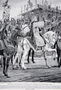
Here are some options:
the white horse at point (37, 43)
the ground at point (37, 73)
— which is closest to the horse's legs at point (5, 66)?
the ground at point (37, 73)

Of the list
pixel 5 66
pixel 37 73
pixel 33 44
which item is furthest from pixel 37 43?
pixel 5 66

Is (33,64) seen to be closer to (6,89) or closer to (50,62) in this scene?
(50,62)

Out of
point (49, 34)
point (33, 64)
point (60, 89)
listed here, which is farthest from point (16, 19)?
point (60, 89)

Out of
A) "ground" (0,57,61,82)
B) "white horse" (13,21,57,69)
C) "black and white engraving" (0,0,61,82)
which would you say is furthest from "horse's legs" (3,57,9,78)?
"white horse" (13,21,57,69)

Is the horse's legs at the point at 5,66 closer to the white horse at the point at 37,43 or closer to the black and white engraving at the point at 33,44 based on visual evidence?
the black and white engraving at the point at 33,44

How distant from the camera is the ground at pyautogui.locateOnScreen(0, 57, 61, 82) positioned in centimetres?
598

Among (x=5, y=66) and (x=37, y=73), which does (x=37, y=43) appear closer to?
(x=37, y=73)

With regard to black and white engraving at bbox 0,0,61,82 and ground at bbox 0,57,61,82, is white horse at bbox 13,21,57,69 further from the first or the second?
ground at bbox 0,57,61,82

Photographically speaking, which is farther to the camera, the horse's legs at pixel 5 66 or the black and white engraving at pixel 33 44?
the horse's legs at pixel 5 66

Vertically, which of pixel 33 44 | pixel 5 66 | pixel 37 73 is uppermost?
pixel 33 44

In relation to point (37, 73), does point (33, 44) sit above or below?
above

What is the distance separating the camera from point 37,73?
238 inches

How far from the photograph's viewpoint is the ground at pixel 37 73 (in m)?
5.98

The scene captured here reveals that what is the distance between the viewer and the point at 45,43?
603 centimetres
